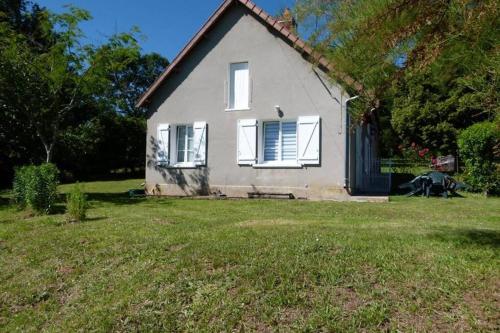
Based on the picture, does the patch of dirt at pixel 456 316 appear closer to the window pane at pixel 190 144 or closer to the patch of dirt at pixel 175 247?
the patch of dirt at pixel 175 247

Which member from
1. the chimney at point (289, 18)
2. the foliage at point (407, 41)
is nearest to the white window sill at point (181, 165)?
the chimney at point (289, 18)

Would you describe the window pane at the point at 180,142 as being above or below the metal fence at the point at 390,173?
above

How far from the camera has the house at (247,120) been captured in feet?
39.4

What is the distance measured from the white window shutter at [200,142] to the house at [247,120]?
31mm

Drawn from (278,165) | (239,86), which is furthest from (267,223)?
(239,86)

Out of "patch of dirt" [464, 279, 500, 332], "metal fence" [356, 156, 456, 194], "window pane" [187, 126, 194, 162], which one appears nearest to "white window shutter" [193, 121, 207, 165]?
"window pane" [187, 126, 194, 162]

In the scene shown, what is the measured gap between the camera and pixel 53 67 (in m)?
13.6

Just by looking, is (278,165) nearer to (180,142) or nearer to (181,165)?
(181,165)

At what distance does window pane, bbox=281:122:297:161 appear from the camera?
1262cm

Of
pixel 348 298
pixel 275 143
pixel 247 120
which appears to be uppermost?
pixel 247 120

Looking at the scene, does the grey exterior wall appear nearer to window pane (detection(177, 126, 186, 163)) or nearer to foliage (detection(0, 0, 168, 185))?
window pane (detection(177, 126, 186, 163))

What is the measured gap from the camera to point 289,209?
9500mm

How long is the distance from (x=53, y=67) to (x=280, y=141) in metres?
Result: 7.50

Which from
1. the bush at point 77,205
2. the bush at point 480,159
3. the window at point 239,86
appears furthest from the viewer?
the window at point 239,86
